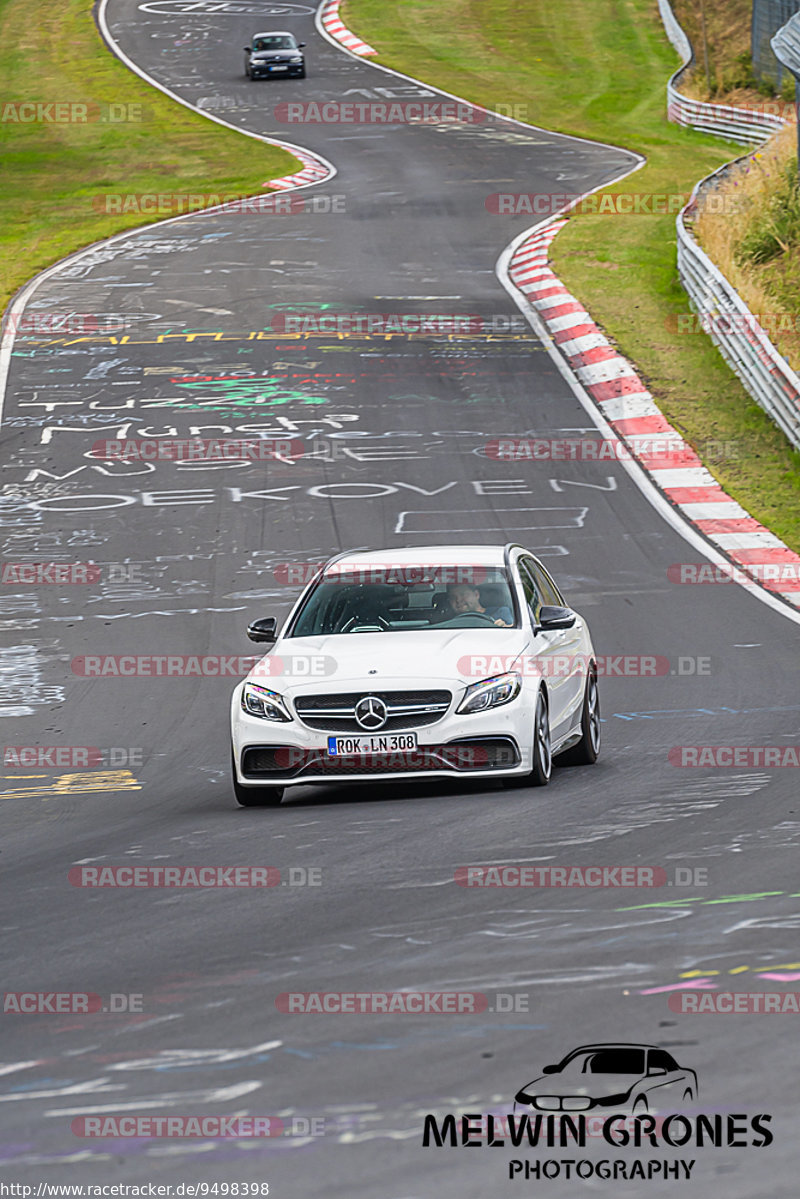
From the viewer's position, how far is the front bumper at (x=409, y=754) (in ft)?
30.8

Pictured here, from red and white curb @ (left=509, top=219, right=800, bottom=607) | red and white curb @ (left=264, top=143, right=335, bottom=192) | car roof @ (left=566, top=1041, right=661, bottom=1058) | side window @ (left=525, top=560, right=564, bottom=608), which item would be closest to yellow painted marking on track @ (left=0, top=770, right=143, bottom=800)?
side window @ (left=525, top=560, right=564, bottom=608)

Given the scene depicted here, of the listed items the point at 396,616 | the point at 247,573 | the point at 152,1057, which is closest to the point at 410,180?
the point at 247,573

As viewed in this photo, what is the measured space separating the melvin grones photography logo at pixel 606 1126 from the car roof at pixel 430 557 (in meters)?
6.06

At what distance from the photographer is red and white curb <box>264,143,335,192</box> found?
39500 millimetres

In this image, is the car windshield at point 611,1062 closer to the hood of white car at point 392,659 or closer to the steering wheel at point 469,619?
the hood of white car at point 392,659

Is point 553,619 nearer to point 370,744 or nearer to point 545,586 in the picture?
point 545,586

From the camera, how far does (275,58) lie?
176 ft

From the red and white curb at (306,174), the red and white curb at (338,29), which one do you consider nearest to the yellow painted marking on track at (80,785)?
the red and white curb at (306,174)

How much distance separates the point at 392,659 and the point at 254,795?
3.70ft

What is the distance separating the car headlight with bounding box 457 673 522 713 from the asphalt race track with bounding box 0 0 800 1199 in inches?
22.4

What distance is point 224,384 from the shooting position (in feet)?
81.3

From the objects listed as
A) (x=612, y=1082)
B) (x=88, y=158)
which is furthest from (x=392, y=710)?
(x=88, y=158)

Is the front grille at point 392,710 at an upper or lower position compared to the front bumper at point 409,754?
upper

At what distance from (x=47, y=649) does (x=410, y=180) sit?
2734cm
